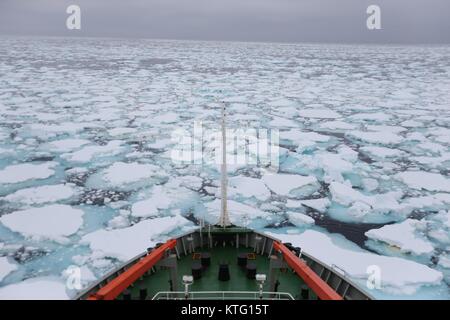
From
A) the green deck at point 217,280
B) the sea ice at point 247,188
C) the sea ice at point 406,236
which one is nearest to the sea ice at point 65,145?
the sea ice at point 247,188

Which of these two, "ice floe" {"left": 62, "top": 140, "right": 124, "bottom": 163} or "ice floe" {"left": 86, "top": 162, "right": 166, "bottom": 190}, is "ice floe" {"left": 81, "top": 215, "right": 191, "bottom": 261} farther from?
"ice floe" {"left": 62, "top": 140, "right": 124, "bottom": 163}

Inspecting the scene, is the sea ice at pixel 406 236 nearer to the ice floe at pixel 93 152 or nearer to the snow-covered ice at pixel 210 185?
the snow-covered ice at pixel 210 185

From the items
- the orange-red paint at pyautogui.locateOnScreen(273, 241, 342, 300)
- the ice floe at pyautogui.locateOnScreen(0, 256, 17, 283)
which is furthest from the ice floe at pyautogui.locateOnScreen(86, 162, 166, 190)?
the orange-red paint at pyautogui.locateOnScreen(273, 241, 342, 300)

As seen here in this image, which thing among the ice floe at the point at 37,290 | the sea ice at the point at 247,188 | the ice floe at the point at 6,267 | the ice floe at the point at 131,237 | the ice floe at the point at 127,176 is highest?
the ice floe at the point at 127,176

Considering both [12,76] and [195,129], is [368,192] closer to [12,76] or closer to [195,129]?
[195,129]

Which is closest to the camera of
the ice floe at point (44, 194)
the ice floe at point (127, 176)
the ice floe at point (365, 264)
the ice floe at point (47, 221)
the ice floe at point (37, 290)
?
the ice floe at point (37, 290)
